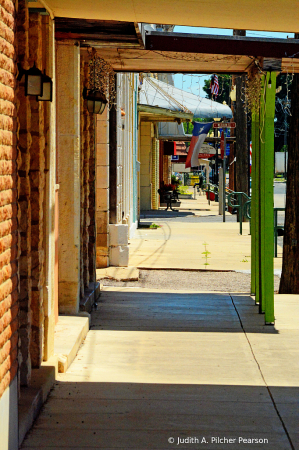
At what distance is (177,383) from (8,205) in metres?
2.36

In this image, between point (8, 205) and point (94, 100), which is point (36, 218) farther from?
point (94, 100)

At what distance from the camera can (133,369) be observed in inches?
231

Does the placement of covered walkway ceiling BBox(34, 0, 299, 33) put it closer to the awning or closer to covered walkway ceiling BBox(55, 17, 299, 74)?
covered walkway ceiling BBox(55, 17, 299, 74)

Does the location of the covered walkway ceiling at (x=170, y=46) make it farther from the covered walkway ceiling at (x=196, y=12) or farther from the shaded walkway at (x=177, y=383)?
the shaded walkway at (x=177, y=383)

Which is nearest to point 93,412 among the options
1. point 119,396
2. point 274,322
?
point 119,396

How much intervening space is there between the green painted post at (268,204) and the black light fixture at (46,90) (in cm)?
312

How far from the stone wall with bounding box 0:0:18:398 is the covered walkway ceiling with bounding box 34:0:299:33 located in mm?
1532

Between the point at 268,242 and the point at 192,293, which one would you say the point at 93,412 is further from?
the point at 192,293

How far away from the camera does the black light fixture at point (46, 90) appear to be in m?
4.86

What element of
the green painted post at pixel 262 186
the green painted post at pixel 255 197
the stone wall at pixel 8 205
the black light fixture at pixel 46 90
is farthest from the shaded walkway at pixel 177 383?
the black light fixture at pixel 46 90

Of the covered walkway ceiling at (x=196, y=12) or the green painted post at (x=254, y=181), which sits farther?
the green painted post at (x=254, y=181)

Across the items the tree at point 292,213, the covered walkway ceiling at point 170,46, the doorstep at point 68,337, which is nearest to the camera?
the doorstep at point 68,337

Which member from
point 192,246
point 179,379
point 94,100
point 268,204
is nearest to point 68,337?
point 179,379

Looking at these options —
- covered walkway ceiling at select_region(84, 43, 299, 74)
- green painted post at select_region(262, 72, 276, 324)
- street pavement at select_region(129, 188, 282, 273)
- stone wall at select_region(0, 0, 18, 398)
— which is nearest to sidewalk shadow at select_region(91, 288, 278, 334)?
green painted post at select_region(262, 72, 276, 324)
